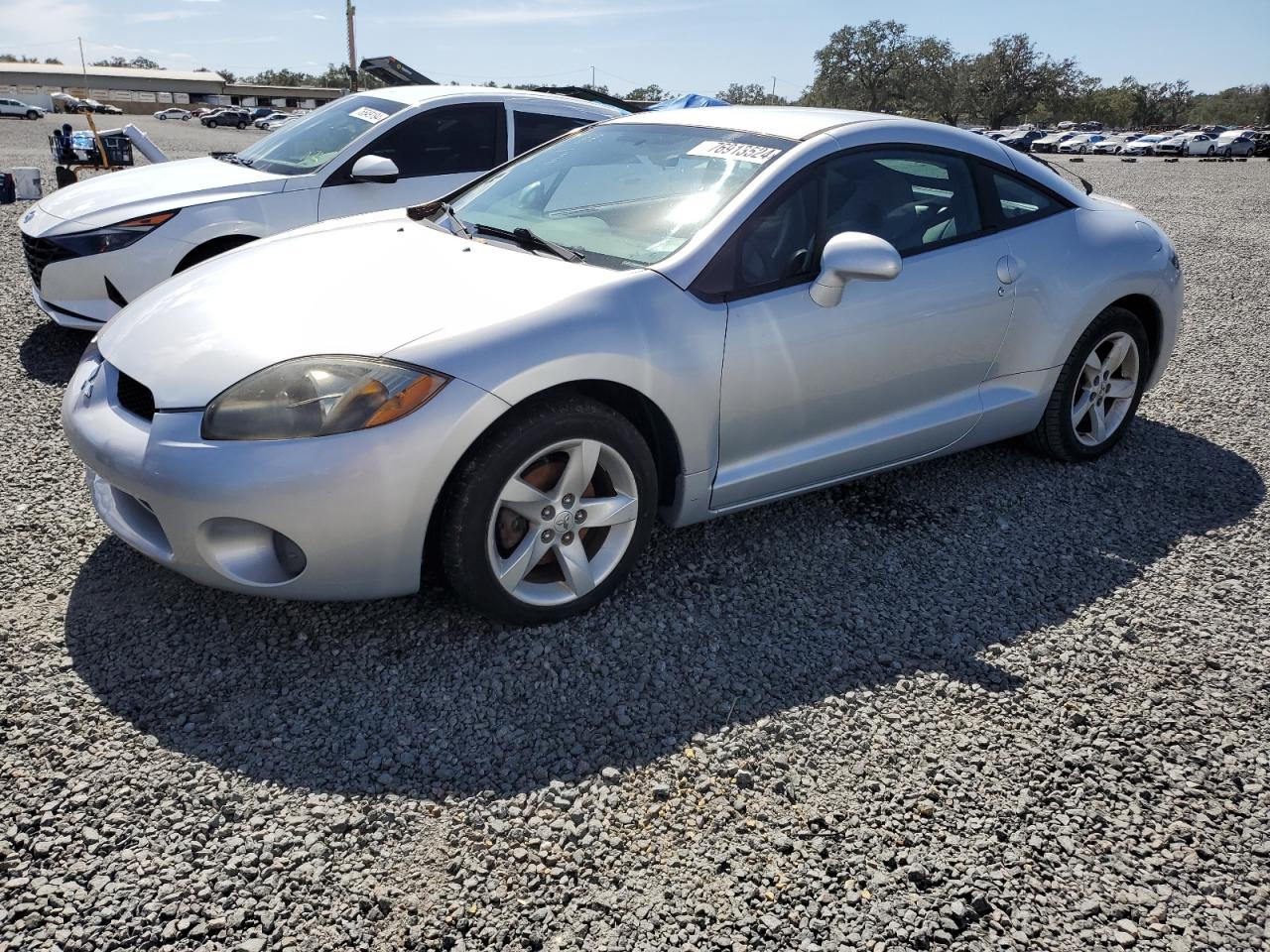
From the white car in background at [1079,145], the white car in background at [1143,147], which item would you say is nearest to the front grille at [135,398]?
the white car in background at [1143,147]

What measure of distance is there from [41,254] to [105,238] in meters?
0.42

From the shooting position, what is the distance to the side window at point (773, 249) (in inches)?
126

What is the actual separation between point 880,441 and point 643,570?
1041 millimetres

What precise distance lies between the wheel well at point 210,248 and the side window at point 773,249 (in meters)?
3.53

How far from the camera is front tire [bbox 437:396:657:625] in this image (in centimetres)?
281

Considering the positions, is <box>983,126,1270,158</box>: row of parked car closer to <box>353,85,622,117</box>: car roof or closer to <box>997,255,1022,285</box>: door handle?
<box>353,85,622,117</box>: car roof

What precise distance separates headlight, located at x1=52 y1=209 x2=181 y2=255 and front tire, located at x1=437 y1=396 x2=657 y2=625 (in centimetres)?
364

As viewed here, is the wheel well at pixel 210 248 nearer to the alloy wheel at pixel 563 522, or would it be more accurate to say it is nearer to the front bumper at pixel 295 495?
the front bumper at pixel 295 495

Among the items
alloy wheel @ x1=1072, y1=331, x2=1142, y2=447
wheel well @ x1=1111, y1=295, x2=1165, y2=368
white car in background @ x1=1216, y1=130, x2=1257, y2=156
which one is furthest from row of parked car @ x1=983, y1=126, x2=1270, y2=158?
alloy wheel @ x1=1072, y1=331, x2=1142, y2=447

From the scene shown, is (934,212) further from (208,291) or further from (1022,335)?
(208,291)

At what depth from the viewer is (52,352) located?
5.68 m

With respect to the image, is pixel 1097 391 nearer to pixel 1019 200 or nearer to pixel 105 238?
pixel 1019 200

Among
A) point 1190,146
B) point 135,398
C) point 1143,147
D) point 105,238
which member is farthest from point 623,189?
point 1143,147

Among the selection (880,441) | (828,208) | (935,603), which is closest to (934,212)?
(828,208)
